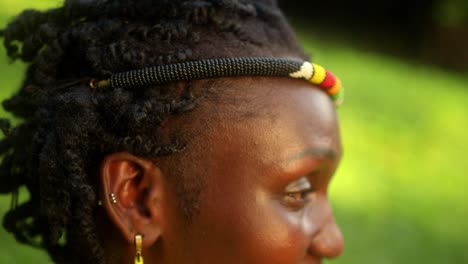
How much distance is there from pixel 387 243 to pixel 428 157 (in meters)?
1.47

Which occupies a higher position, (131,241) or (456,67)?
(131,241)

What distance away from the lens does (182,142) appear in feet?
7.07

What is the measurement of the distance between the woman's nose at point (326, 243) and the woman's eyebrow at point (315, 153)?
0.23m

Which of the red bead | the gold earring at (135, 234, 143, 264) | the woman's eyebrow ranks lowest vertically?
the gold earring at (135, 234, 143, 264)

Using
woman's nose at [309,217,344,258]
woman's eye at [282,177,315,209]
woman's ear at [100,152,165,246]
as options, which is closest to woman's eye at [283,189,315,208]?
woman's eye at [282,177,315,209]

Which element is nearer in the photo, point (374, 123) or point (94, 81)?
point (94, 81)

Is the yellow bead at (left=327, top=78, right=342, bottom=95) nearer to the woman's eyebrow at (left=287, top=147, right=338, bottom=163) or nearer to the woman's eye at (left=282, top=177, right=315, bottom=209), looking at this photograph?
the woman's eyebrow at (left=287, top=147, right=338, bottom=163)

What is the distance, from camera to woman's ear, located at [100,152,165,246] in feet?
7.18

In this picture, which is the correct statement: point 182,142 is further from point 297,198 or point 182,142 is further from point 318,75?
point 318,75

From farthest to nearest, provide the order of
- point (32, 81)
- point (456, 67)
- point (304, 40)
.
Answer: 1. point (456, 67)
2. point (304, 40)
3. point (32, 81)

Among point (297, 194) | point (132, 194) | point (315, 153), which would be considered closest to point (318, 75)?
point (315, 153)

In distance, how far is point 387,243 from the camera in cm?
412

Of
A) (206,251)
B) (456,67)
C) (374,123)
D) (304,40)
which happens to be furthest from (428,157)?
(206,251)

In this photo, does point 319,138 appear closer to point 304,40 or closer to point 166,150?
point 166,150
